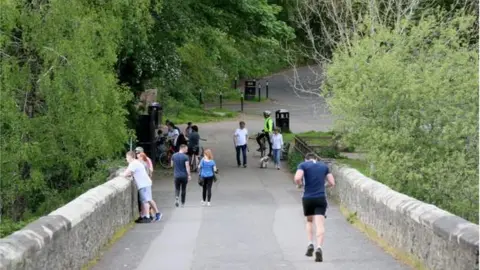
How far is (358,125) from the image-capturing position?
62.1 ft

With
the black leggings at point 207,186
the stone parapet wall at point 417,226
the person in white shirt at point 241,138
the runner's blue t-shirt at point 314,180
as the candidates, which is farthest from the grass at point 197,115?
the runner's blue t-shirt at point 314,180

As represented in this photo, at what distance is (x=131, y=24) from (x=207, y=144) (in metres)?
14.3

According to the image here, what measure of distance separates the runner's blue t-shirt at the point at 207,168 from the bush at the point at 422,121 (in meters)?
3.19

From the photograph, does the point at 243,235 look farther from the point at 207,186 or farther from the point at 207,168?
the point at 207,186

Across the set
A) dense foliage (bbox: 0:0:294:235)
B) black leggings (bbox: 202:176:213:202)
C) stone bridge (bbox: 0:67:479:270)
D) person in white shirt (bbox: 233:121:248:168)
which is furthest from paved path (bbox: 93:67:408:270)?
person in white shirt (bbox: 233:121:248:168)

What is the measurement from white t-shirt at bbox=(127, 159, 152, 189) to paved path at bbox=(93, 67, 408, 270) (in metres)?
0.86

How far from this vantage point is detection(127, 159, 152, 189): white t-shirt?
665 inches

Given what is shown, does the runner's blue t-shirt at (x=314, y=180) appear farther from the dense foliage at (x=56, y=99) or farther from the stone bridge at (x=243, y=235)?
the dense foliage at (x=56, y=99)

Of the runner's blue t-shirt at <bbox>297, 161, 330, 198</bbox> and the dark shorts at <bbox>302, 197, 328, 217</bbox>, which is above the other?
the runner's blue t-shirt at <bbox>297, 161, 330, 198</bbox>

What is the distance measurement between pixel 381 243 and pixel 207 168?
22.8 feet

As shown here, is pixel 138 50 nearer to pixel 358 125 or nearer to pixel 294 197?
pixel 294 197

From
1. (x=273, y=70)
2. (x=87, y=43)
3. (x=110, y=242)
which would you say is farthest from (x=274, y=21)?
(x=273, y=70)

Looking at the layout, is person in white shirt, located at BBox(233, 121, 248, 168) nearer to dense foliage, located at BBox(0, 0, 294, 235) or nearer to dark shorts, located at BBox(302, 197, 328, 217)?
dense foliage, located at BBox(0, 0, 294, 235)

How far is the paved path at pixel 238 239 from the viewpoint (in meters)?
12.1
